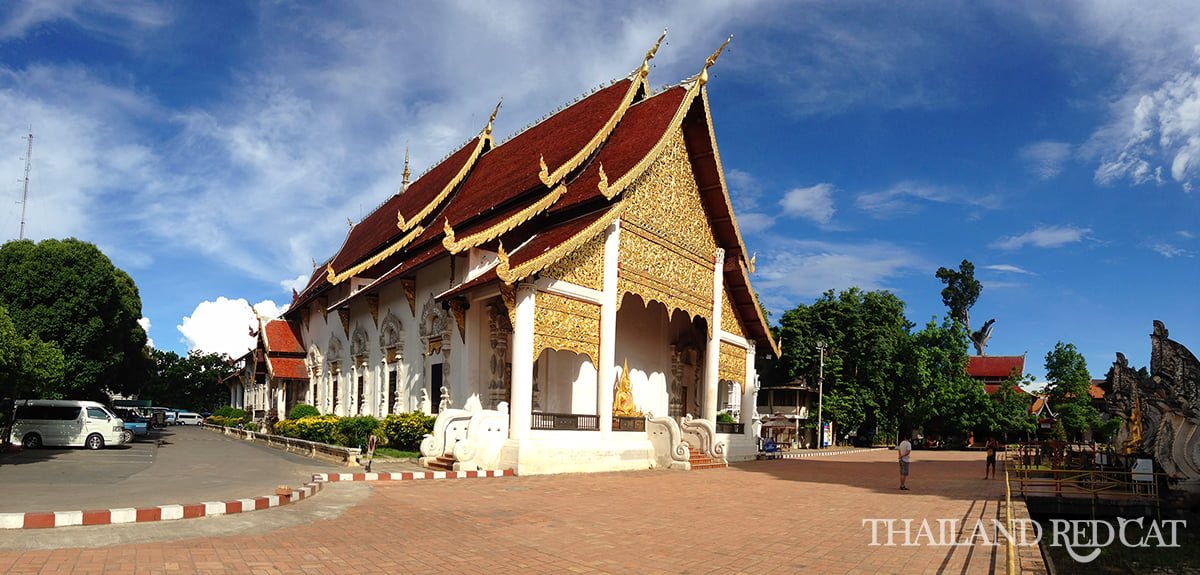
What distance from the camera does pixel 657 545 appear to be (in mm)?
7199

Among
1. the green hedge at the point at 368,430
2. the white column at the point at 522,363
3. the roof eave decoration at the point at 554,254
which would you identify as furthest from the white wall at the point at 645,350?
the white column at the point at 522,363

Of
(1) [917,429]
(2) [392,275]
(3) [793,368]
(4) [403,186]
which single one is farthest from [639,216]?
(1) [917,429]

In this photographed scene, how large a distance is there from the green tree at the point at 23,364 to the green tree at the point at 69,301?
7.68 ft

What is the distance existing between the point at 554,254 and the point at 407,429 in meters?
5.48

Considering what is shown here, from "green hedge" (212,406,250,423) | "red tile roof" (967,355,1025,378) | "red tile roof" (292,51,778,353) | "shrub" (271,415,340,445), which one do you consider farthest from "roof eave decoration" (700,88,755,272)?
"red tile roof" (967,355,1025,378)

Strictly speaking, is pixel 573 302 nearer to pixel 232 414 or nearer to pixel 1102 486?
pixel 1102 486

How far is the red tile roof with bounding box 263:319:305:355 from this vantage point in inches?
1280

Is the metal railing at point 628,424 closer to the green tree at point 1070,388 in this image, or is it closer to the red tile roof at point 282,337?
the red tile roof at point 282,337

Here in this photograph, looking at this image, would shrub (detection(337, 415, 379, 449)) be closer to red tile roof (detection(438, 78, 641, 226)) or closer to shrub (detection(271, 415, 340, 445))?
shrub (detection(271, 415, 340, 445))

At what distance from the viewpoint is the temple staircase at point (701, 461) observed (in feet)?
56.7

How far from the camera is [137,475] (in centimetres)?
1218

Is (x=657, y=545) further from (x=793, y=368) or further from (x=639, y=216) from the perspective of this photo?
(x=793, y=368)

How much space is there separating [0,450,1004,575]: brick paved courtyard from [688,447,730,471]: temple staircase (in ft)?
17.7

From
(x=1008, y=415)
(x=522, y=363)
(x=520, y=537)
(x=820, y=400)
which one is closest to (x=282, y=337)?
(x=522, y=363)
